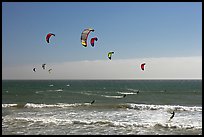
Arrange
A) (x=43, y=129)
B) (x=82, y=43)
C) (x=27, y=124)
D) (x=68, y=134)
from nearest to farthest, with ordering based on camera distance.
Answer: (x=82, y=43), (x=68, y=134), (x=43, y=129), (x=27, y=124)

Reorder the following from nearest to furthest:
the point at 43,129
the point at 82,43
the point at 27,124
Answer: the point at 82,43
the point at 43,129
the point at 27,124

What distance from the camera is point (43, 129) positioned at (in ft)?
47.0

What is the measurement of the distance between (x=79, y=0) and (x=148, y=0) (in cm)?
175

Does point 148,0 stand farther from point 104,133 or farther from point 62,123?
point 62,123

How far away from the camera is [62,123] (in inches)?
635

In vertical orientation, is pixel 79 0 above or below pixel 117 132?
above

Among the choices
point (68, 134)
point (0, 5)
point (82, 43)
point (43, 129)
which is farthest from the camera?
point (43, 129)

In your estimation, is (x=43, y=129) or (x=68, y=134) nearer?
(x=68, y=134)

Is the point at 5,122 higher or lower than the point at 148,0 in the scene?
lower

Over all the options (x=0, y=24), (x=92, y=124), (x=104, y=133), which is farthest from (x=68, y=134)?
(x=0, y=24)

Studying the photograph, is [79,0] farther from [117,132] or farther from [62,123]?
[62,123]

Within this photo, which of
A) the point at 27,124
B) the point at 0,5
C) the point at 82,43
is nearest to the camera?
the point at 0,5

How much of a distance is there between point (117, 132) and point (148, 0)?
8039 mm

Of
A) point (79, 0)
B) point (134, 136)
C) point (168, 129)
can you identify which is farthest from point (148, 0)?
point (168, 129)
